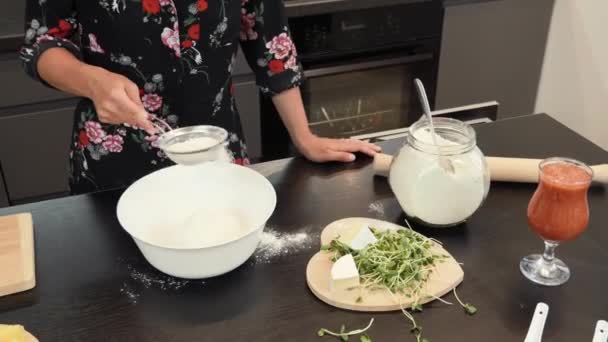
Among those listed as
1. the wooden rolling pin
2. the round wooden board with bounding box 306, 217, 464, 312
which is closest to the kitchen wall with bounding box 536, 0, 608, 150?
the wooden rolling pin

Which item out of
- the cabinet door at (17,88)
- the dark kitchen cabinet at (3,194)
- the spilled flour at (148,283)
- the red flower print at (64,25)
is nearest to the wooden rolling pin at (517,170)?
the spilled flour at (148,283)

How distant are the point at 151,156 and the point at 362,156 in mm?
445

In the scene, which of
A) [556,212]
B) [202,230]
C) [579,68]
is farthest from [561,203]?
[579,68]

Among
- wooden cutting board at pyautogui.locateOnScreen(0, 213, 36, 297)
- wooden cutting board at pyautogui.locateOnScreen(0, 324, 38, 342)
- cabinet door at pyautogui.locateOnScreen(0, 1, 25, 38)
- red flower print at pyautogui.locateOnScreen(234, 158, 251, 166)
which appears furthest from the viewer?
cabinet door at pyautogui.locateOnScreen(0, 1, 25, 38)

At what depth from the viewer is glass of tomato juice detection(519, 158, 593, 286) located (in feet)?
2.74

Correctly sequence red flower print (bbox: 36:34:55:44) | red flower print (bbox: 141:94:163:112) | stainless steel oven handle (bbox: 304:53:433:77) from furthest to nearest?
stainless steel oven handle (bbox: 304:53:433:77), red flower print (bbox: 141:94:163:112), red flower print (bbox: 36:34:55:44)

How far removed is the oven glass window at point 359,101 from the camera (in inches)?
91.6

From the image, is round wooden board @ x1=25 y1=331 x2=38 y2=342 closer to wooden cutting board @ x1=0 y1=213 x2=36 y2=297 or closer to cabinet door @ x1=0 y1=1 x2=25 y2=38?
wooden cutting board @ x1=0 y1=213 x2=36 y2=297

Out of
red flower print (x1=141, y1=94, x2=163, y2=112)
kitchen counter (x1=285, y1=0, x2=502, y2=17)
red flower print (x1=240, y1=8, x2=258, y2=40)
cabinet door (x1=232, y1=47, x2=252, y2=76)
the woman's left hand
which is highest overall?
red flower print (x1=240, y1=8, x2=258, y2=40)

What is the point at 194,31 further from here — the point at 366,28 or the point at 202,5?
the point at 366,28

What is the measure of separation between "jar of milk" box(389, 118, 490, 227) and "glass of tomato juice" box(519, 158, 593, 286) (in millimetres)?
104

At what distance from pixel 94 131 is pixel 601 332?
38.8 inches

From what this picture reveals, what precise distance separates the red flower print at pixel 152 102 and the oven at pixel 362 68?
0.97m

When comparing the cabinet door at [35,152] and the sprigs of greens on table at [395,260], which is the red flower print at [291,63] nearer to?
the sprigs of greens on table at [395,260]
